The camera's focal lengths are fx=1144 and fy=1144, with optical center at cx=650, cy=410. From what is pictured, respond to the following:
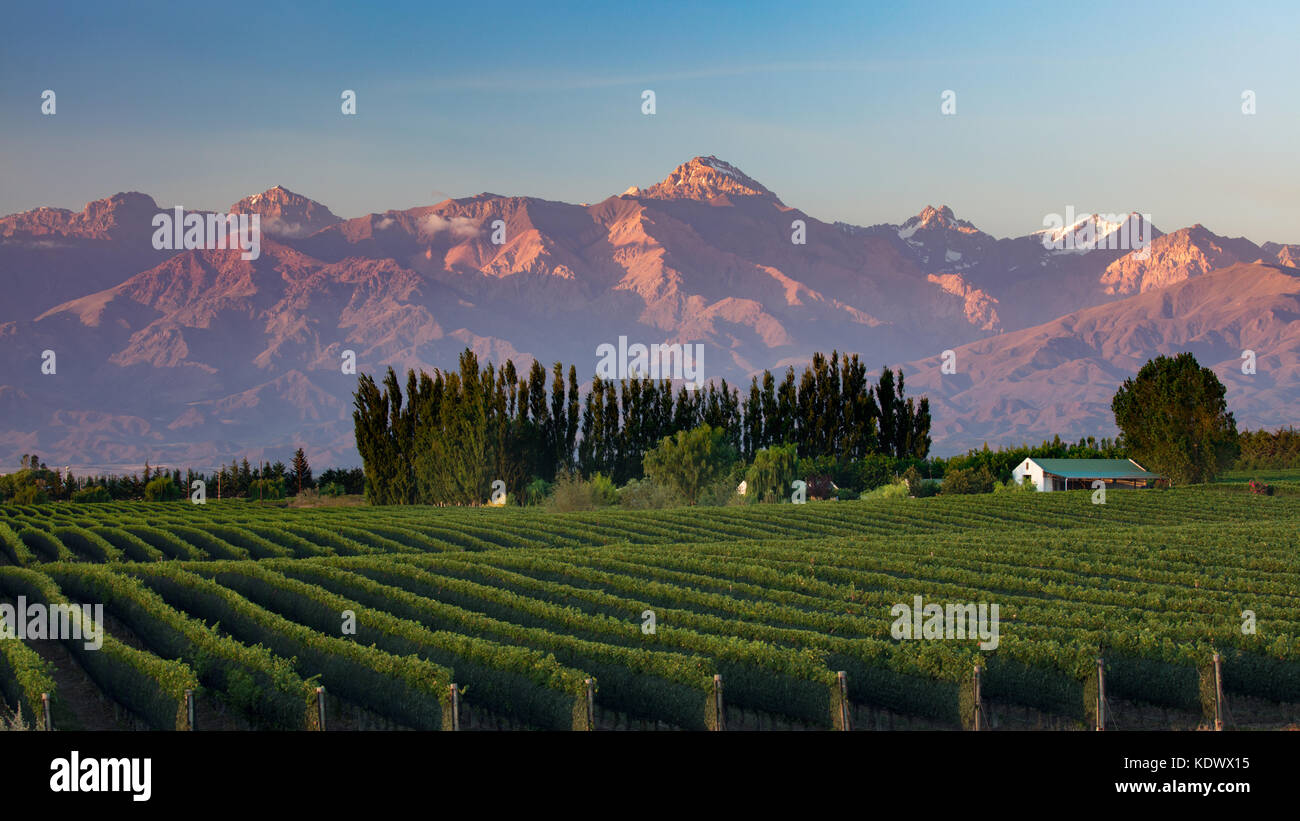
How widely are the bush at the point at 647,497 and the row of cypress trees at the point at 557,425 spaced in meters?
10.6

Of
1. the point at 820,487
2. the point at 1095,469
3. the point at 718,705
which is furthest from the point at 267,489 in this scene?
the point at 718,705

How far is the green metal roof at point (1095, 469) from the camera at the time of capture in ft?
310

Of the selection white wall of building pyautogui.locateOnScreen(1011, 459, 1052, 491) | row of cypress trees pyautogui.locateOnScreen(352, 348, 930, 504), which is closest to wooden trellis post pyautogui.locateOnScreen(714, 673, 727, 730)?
row of cypress trees pyautogui.locateOnScreen(352, 348, 930, 504)

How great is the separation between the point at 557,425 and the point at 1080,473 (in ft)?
151

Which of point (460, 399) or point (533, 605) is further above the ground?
point (460, 399)

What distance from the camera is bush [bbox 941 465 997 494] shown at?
89.8 m

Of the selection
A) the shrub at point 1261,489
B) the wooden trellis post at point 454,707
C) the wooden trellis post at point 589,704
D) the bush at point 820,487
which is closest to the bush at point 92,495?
the bush at point 820,487

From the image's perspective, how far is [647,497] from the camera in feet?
284

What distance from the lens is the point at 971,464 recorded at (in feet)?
335
